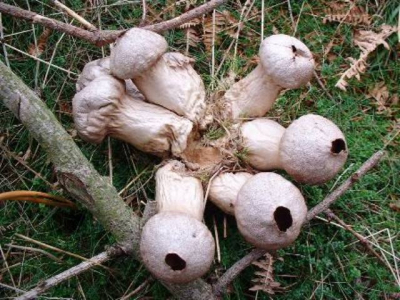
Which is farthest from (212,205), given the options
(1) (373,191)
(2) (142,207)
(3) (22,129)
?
(3) (22,129)

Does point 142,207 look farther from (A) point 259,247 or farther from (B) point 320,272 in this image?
(B) point 320,272

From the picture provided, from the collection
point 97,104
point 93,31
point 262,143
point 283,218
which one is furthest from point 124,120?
point 283,218

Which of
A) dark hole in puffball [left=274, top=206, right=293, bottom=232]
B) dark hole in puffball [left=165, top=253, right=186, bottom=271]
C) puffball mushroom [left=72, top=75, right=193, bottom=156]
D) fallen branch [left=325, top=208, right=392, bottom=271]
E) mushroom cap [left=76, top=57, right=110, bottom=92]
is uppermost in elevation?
mushroom cap [left=76, top=57, right=110, bottom=92]

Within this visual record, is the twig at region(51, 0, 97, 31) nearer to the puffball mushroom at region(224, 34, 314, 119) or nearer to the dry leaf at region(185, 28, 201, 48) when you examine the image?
the dry leaf at region(185, 28, 201, 48)

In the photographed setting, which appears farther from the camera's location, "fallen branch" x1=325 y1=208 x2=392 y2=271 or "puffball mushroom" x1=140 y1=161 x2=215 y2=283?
"fallen branch" x1=325 y1=208 x2=392 y2=271

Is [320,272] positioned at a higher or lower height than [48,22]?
lower

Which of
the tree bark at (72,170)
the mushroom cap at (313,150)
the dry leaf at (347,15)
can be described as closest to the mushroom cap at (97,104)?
the tree bark at (72,170)

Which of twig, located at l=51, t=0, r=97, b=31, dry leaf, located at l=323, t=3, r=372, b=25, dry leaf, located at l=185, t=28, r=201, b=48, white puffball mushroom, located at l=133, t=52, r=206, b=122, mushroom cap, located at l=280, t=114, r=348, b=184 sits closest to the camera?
mushroom cap, located at l=280, t=114, r=348, b=184

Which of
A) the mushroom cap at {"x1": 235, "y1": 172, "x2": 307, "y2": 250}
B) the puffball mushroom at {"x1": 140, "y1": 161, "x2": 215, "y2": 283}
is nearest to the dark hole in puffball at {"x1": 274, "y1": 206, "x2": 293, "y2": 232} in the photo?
the mushroom cap at {"x1": 235, "y1": 172, "x2": 307, "y2": 250}
